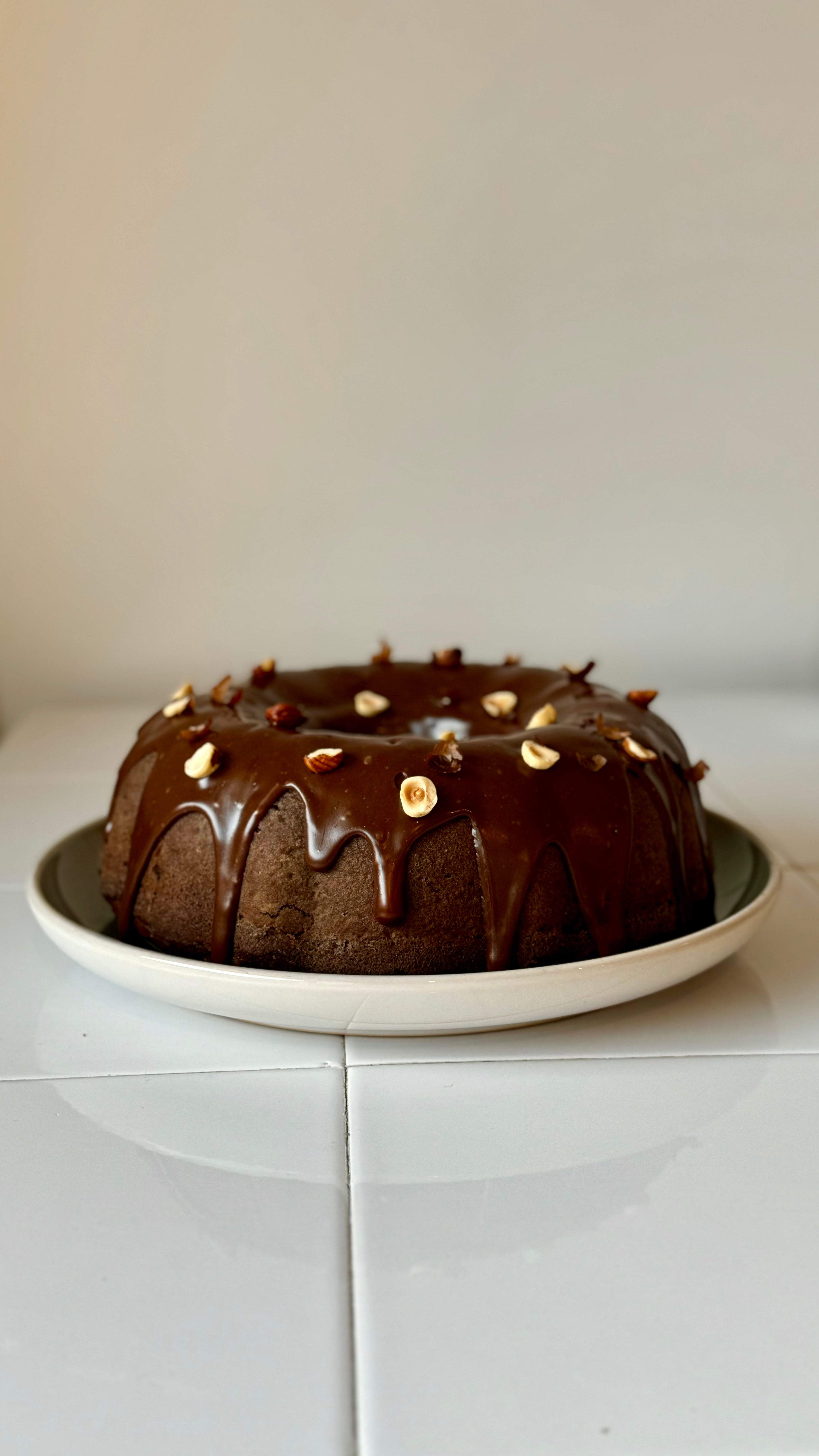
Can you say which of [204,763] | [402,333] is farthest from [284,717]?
[402,333]

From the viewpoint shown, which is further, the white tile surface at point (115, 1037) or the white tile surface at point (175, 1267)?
the white tile surface at point (115, 1037)

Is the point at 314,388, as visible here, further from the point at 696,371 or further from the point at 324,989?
the point at 324,989

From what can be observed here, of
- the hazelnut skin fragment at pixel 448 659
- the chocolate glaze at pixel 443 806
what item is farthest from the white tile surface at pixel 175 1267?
the hazelnut skin fragment at pixel 448 659

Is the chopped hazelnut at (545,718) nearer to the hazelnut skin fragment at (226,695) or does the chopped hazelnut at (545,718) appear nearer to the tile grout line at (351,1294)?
the hazelnut skin fragment at (226,695)

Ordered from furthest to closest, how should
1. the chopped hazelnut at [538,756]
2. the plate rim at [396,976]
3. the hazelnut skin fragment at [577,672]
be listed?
the hazelnut skin fragment at [577,672]
the chopped hazelnut at [538,756]
the plate rim at [396,976]

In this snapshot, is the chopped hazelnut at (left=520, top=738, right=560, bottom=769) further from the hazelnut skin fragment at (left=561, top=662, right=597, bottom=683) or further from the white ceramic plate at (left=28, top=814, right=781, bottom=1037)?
the hazelnut skin fragment at (left=561, top=662, right=597, bottom=683)

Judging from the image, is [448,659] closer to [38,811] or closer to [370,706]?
[370,706]
